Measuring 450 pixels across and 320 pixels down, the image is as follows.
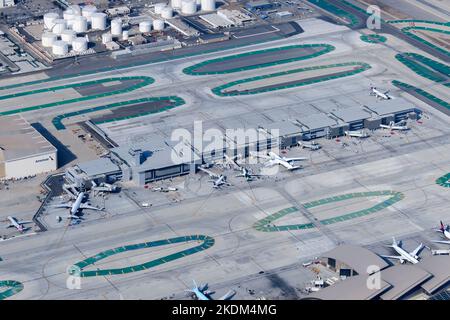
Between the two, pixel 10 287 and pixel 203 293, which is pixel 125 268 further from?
pixel 10 287

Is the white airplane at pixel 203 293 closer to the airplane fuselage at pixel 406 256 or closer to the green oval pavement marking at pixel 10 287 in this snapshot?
the green oval pavement marking at pixel 10 287

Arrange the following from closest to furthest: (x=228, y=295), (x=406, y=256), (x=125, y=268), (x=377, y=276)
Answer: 1. (x=377, y=276)
2. (x=228, y=295)
3. (x=125, y=268)
4. (x=406, y=256)

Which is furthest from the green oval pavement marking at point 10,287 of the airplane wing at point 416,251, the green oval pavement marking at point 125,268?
the airplane wing at point 416,251

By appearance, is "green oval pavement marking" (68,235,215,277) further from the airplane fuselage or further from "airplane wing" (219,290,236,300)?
the airplane fuselage

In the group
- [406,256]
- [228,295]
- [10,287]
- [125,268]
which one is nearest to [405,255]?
[406,256]

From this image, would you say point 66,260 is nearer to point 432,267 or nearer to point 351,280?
point 351,280
